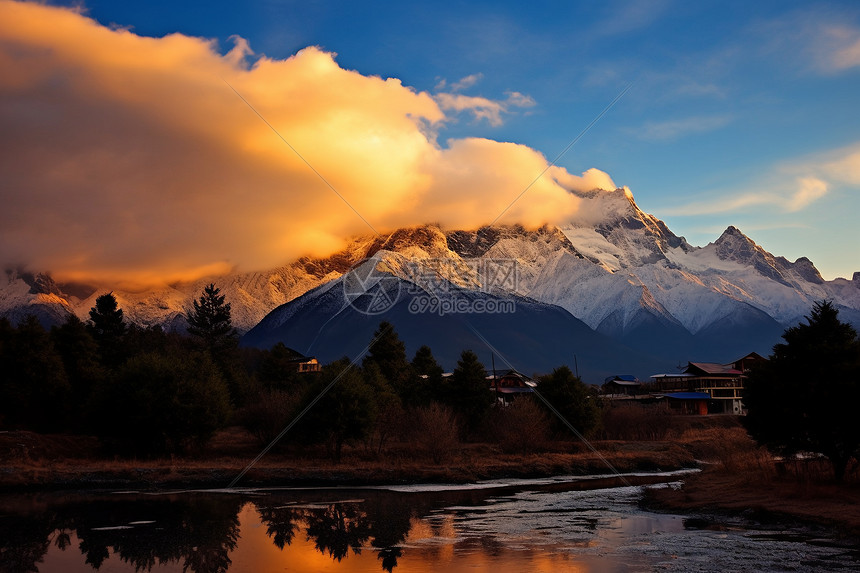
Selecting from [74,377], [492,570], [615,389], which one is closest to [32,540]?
[492,570]

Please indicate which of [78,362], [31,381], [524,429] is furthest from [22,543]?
[524,429]

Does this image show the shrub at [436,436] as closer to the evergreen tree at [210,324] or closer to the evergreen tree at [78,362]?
the evergreen tree at [78,362]

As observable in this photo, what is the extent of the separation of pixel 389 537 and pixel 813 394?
20.2 meters

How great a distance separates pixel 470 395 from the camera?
8275cm

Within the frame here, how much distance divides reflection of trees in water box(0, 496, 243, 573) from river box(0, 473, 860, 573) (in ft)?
0.18

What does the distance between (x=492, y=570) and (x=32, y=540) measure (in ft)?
60.9

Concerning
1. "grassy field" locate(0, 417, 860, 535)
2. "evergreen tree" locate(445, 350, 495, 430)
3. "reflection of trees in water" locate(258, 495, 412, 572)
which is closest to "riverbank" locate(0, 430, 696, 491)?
"grassy field" locate(0, 417, 860, 535)

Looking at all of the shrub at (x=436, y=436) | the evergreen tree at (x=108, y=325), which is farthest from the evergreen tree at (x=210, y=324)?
the shrub at (x=436, y=436)

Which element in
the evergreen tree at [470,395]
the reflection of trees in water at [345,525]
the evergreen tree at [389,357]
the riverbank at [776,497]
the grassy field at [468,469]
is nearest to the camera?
the reflection of trees in water at [345,525]

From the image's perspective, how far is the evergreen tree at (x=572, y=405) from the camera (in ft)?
249

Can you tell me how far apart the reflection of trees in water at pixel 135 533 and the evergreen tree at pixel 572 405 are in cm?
4396

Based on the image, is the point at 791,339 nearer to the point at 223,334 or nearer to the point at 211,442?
the point at 211,442

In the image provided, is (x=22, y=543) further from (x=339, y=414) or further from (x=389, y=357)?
(x=389, y=357)

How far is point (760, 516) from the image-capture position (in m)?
31.6
